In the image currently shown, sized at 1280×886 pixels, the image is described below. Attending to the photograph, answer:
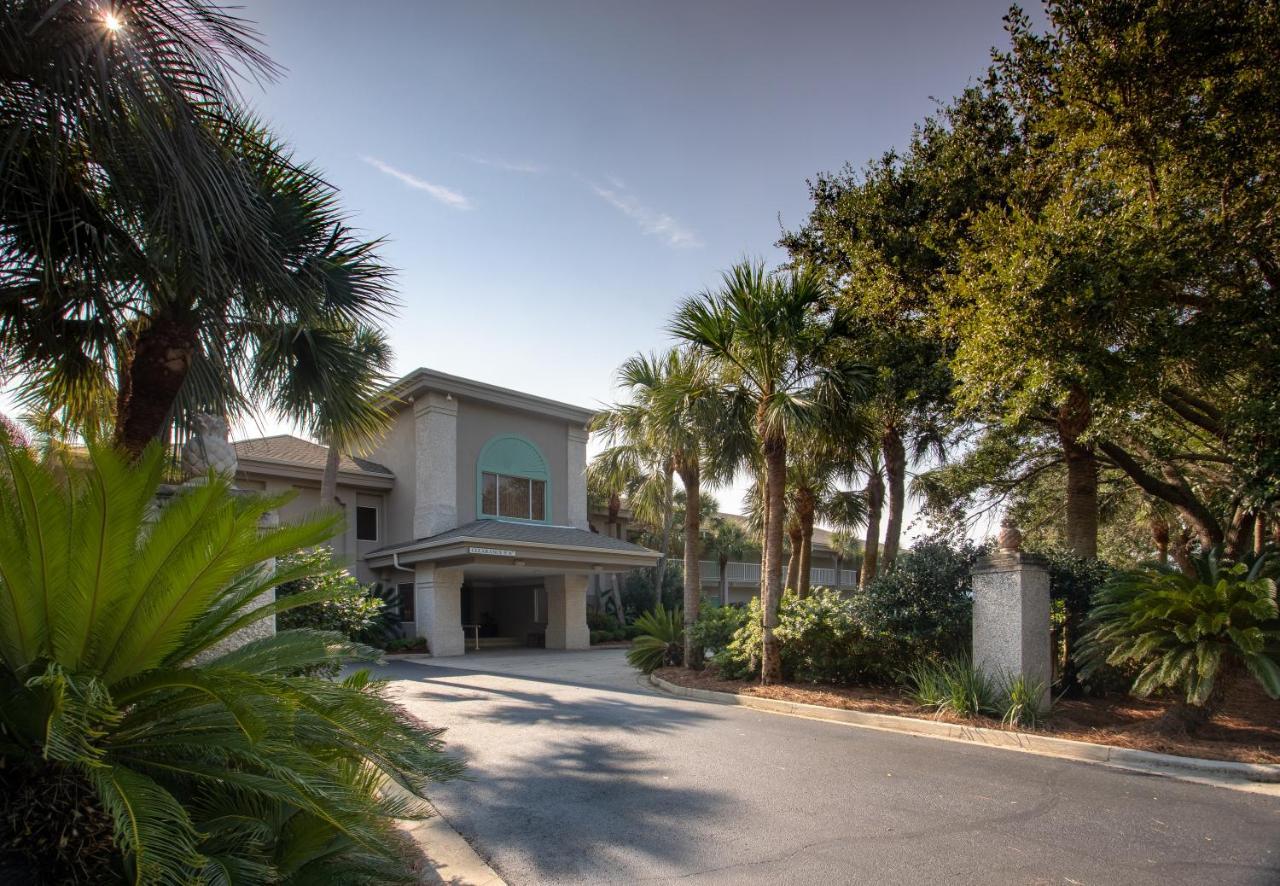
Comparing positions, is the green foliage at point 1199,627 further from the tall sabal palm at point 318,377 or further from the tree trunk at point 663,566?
the tree trunk at point 663,566

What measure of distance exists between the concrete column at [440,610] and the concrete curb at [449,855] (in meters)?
16.4

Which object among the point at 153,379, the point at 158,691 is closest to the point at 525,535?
the point at 153,379

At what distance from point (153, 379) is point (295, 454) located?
743 inches

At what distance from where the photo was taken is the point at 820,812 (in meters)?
5.87

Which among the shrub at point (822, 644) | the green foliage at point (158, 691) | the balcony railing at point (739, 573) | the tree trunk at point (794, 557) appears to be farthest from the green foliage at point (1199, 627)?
the balcony railing at point (739, 573)

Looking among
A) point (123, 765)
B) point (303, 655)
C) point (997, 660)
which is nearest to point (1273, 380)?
point (997, 660)

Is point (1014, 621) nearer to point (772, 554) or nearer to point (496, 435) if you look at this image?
point (772, 554)

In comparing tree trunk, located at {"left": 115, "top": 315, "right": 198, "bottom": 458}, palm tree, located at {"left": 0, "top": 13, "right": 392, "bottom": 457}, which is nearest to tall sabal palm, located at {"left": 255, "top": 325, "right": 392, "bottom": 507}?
palm tree, located at {"left": 0, "top": 13, "right": 392, "bottom": 457}

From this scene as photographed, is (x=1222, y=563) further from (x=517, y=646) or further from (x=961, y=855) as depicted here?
(x=517, y=646)

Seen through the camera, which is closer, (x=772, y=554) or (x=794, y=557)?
(x=772, y=554)

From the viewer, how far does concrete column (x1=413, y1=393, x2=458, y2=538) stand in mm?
22750

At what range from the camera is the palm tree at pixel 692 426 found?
13172 mm

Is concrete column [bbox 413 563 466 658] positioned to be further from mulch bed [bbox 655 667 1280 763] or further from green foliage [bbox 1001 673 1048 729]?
green foliage [bbox 1001 673 1048 729]

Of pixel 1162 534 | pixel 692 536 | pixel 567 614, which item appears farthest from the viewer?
pixel 567 614
